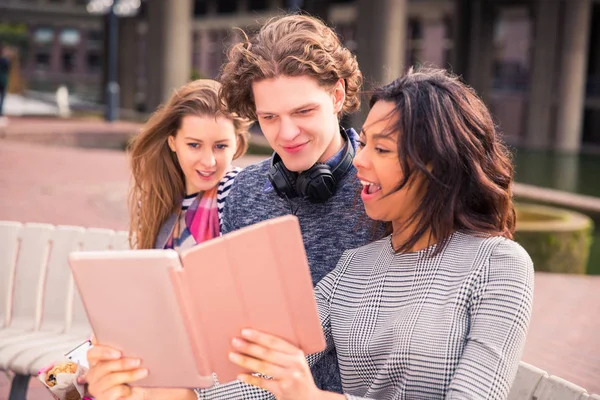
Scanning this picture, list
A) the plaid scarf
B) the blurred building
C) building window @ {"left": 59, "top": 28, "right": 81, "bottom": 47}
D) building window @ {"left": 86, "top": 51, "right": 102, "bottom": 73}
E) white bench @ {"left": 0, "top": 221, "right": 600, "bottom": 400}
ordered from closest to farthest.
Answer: the plaid scarf < white bench @ {"left": 0, "top": 221, "right": 600, "bottom": 400} < the blurred building < building window @ {"left": 59, "top": 28, "right": 81, "bottom": 47} < building window @ {"left": 86, "top": 51, "right": 102, "bottom": 73}

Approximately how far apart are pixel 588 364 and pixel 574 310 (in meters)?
1.34

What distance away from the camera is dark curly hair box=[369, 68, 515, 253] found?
1.85 metres

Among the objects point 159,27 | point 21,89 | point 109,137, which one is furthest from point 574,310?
point 21,89

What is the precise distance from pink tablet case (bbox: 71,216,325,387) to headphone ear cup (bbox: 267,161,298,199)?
0.94 meters

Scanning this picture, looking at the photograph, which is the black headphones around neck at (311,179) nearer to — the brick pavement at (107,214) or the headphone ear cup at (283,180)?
the headphone ear cup at (283,180)

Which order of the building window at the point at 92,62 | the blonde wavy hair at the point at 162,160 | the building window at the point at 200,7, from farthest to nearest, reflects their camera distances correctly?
the building window at the point at 92,62 < the building window at the point at 200,7 < the blonde wavy hair at the point at 162,160

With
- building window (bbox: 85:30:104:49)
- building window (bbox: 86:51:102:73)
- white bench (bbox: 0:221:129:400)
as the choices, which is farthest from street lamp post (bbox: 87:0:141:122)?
building window (bbox: 86:51:102:73)

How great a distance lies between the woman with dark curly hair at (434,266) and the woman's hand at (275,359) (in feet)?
0.11

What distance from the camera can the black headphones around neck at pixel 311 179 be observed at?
2.42 metres

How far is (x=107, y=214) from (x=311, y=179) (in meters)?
7.49

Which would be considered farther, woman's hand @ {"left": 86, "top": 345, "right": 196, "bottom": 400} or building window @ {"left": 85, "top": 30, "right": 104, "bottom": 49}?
building window @ {"left": 85, "top": 30, "right": 104, "bottom": 49}

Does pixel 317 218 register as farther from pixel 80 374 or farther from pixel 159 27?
pixel 159 27

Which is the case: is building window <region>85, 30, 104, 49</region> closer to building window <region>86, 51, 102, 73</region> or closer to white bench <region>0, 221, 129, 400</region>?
building window <region>86, 51, 102, 73</region>

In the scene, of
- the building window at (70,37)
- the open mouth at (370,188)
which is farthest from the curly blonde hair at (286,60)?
the building window at (70,37)
